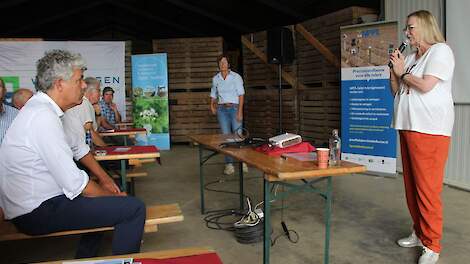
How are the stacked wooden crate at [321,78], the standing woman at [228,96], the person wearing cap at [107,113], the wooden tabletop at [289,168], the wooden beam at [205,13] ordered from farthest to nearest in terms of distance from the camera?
the wooden beam at [205,13]
the stacked wooden crate at [321,78]
the person wearing cap at [107,113]
the standing woman at [228,96]
the wooden tabletop at [289,168]

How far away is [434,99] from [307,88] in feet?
16.1

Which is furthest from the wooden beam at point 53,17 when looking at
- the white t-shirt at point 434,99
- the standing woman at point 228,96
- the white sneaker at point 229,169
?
the white t-shirt at point 434,99

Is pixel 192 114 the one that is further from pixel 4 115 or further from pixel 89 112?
pixel 4 115

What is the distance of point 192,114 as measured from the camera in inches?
385

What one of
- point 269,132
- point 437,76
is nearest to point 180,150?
point 269,132

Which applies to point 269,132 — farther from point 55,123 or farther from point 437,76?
point 55,123

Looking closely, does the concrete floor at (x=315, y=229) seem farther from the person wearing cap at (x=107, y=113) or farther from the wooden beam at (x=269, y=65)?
the wooden beam at (x=269, y=65)

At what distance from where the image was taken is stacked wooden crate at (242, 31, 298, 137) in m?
8.26

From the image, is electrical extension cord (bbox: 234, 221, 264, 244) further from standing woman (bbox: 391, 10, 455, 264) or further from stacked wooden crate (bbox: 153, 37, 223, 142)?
stacked wooden crate (bbox: 153, 37, 223, 142)

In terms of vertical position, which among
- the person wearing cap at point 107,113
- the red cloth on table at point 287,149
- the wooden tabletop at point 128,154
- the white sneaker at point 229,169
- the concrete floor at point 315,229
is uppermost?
the person wearing cap at point 107,113

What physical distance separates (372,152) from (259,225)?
2.96m

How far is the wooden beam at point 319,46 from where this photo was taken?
6.88 metres

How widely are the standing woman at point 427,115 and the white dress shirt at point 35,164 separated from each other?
2.13 m

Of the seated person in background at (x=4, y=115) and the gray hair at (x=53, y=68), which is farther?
the seated person in background at (x=4, y=115)
